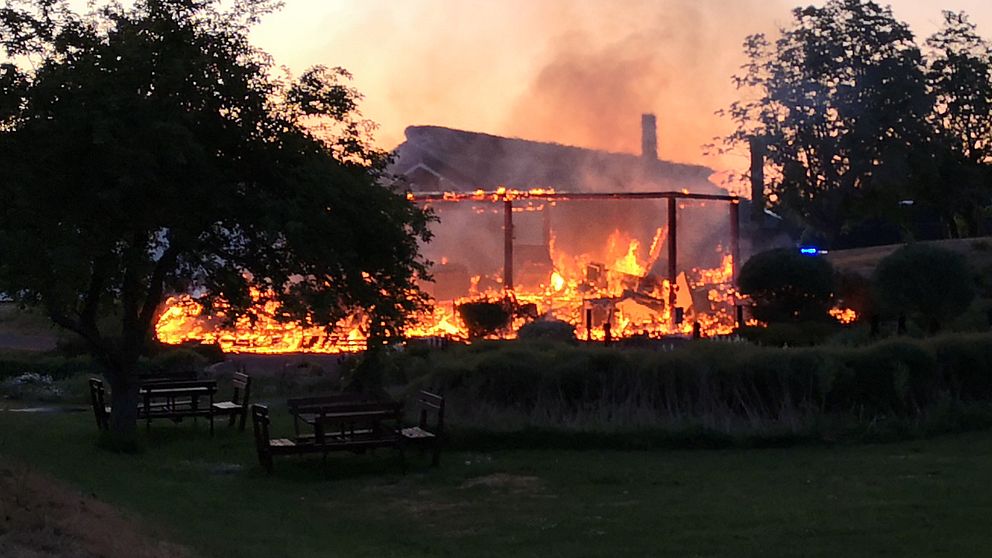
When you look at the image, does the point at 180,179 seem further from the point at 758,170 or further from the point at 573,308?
the point at 758,170

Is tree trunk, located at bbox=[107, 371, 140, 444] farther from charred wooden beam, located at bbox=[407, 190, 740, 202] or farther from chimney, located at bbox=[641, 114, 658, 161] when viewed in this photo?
chimney, located at bbox=[641, 114, 658, 161]

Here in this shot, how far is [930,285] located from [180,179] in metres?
16.1

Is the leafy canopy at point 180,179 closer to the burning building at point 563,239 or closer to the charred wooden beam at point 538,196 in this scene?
the burning building at point 563,239

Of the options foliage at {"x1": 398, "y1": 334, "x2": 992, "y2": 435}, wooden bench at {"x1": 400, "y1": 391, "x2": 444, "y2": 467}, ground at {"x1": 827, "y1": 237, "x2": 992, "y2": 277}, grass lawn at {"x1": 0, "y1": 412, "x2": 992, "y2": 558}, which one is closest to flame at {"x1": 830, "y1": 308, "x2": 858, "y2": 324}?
ground at {"x1": 827, "y1": 237, "x2": 992, "y2": 277}

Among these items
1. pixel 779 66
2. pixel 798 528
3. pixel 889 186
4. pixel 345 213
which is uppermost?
pixel 779 66

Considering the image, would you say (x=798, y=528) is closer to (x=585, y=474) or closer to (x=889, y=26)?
(x=585, y=474)

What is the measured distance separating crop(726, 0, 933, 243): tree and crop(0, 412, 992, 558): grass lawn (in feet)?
101

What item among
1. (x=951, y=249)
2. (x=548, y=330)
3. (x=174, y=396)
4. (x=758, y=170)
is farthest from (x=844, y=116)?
(x=174, y=396)

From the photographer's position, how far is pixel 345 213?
44.5 ft

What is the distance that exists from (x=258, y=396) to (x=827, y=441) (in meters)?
10.4

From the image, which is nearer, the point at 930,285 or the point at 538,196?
the point at 930,285

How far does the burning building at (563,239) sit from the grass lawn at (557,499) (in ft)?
40.6

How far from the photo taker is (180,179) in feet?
43.1

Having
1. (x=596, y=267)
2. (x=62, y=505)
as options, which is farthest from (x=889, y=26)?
(x=62, y=505)
